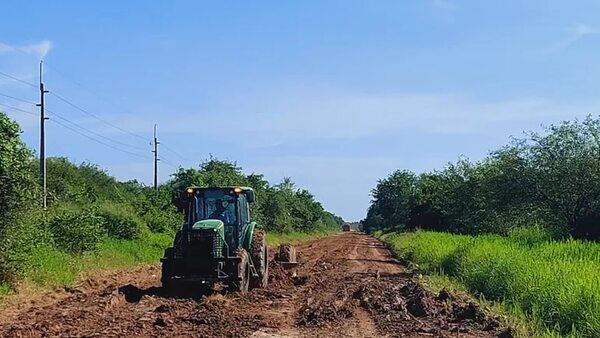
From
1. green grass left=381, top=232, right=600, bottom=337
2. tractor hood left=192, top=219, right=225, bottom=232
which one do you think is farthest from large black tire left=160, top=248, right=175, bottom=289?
green grass left=381, top=232, right=600, bottom=337

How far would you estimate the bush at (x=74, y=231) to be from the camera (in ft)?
70.3

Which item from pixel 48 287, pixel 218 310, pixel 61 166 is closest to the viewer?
pixel 218 310

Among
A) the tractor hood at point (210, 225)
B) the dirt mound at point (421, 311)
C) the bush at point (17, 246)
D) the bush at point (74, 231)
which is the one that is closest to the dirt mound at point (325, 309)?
the dirt mound at point (421, 311)

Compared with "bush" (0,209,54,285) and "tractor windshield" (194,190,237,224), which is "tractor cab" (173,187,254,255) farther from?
"bush" (0,209,54,285)

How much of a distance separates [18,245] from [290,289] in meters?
6.58

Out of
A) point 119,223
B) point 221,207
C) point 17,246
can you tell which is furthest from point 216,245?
point 119,223

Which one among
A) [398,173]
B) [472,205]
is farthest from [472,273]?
[398,173]

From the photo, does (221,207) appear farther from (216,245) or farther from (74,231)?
(74,231)

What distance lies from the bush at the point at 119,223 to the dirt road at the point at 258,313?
346 inches

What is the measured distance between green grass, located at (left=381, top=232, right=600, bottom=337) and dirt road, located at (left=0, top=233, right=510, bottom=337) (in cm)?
94

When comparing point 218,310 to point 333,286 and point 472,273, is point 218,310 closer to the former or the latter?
point 333,286

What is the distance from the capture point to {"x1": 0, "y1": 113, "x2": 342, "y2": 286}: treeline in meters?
16.2

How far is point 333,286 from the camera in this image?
19.8m

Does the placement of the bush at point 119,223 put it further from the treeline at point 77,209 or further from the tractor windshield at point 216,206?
the tractor windshield at point 216,206
